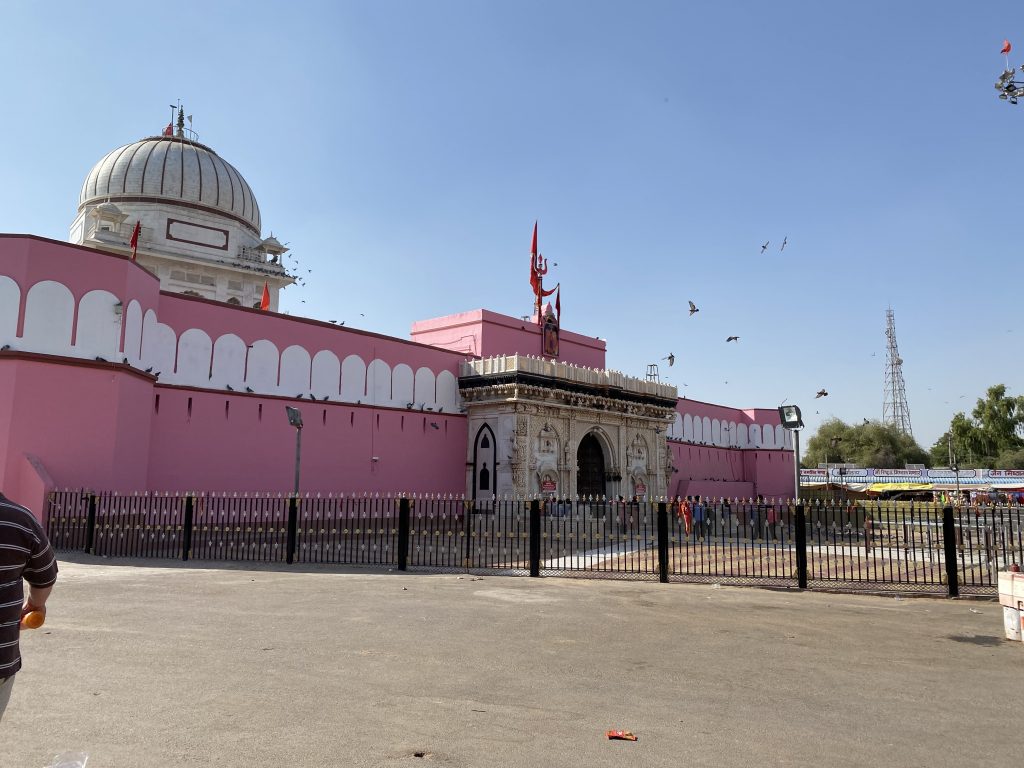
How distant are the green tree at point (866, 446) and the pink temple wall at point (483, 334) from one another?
2040 inches

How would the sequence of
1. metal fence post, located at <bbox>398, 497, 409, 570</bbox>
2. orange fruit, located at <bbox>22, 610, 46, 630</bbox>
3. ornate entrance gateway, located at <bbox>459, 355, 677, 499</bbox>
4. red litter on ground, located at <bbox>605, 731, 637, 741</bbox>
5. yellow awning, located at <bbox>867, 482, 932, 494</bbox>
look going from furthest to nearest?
yellow awning, located at <bbox>867, 482, 932, 494</bbox>, ornate entrance gateway, located at <bbox>459, 355, 677, 499</bbox>, metal fence post, located at <bbox>398, 497, 409, 570</bbox>, red litter on ground, located at <bbox>605, 731, 637, 741</bbox>, orange fruit, located at <bbox>22, 610, 46, 630</bbox>

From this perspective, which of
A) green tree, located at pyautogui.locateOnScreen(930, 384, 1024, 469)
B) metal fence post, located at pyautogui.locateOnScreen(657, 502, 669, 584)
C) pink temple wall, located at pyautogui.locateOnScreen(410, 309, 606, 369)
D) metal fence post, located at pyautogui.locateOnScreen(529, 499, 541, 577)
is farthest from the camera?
green tree, located at pyautogui.locateOnScreen(930, 384, 1024, 469)

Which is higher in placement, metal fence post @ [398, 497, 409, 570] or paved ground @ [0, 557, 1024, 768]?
metal fence post @ [398, 497, 409, 570]

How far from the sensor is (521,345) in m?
32.0

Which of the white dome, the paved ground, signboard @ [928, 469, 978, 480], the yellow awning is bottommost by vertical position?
the paved ground

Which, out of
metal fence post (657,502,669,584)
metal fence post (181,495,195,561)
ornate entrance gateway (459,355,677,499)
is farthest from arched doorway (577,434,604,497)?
metal fence post (181,495,195,561)

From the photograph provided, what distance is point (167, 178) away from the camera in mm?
31312

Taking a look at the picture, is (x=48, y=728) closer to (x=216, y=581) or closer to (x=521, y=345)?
(x=216, y=581)

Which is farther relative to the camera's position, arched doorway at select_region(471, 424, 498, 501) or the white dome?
the white dome

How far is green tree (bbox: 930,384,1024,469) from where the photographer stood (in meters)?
69.9

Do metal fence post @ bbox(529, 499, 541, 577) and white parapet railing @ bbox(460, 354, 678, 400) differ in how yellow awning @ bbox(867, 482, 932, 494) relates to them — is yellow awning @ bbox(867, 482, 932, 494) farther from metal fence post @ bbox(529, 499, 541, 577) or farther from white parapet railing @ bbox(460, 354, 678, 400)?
metal fence post @ bbox(529, 499, 541, 577)

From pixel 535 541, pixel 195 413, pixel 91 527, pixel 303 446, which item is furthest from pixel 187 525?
pixel 303 446

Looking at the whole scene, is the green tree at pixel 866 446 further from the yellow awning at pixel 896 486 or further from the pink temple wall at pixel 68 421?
the pink temple wall at pixel 68 421

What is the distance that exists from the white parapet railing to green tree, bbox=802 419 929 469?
48.8 m
